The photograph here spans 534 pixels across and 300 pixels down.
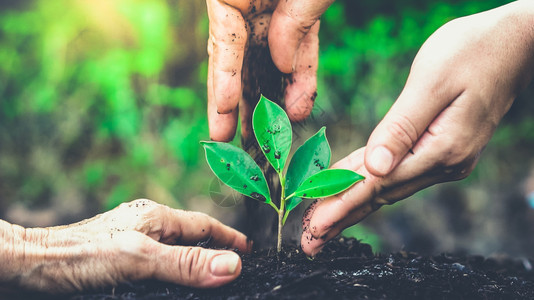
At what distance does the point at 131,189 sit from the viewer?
2949mm

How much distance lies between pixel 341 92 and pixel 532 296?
1902 millimetres

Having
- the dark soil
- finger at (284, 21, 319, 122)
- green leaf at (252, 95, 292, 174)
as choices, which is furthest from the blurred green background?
green leaf at (252, 95, 292, 174)

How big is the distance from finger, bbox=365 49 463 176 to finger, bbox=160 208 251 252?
637 mm

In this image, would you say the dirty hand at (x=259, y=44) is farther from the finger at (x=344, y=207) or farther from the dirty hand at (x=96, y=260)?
the dirty hand at (x=96, y=260)

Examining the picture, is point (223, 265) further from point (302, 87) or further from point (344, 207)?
point (302, 87)

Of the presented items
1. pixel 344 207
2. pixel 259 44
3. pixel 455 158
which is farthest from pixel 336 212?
pixel 259 44

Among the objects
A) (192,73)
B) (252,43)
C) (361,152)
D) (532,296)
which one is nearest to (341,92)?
(192,73)

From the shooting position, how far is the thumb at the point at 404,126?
3.64ft

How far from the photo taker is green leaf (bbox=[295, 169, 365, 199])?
1078 mm

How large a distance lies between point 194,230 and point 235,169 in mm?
376

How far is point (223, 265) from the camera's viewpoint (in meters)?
0.99

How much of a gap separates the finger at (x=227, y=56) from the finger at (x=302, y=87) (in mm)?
241

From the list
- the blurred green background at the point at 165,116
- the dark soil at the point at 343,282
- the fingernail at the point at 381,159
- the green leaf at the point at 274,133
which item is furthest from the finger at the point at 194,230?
the blurred green background at the point at 165,116

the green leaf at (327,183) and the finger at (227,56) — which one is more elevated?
the finger at (227,56)
